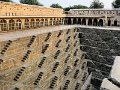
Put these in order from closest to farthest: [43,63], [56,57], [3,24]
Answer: [43,63]
[56,57]
[3,24]

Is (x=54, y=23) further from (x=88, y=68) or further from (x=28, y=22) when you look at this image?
(x=88, y=68)

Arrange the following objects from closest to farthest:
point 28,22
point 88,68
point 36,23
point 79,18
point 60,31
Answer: point 60,31
point 88,68
point 28,22
point 36,23
point 79,18

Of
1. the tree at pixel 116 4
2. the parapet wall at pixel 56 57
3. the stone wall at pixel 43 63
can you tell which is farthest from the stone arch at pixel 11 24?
the tree at pixel 116 4

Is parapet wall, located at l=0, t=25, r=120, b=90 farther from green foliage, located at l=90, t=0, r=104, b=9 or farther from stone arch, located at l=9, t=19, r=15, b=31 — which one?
green foliage, located at l=90, t=0, r=104, b=9

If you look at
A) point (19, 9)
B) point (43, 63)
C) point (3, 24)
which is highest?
point (19, 9)

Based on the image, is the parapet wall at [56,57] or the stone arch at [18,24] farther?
the stone arch at [18,24]

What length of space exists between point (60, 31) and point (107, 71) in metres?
6.20

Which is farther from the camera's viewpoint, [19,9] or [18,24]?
[19,9]

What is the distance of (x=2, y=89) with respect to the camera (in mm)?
11180

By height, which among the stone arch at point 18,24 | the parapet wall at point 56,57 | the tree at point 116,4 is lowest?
the parapet wall at point 56,57

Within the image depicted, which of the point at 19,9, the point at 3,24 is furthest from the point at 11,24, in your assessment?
the point at 19,9

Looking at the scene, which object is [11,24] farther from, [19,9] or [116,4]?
[116,4]

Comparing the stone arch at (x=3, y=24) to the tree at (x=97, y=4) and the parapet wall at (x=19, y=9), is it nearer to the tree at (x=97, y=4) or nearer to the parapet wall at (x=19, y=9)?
the parapet wall at (x=19, y=9)

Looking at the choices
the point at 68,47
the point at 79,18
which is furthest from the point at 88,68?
the point at 79,18
